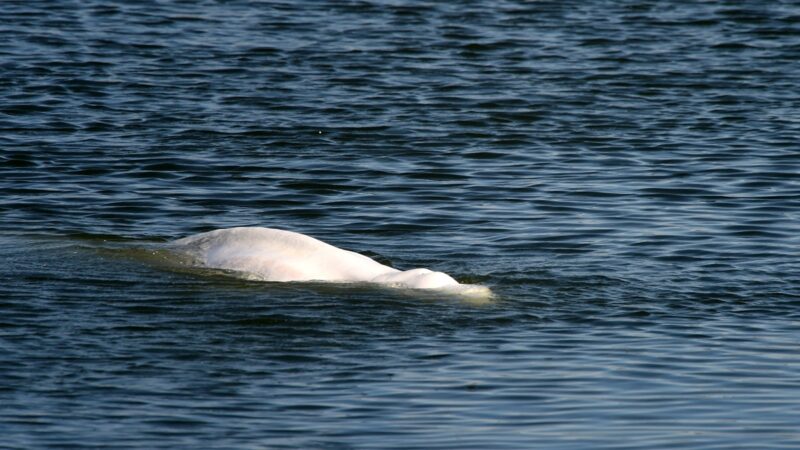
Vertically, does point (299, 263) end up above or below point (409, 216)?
above

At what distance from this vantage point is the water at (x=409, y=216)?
11203 mm

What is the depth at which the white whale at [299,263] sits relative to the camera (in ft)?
46.4

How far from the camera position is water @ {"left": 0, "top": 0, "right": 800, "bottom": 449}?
11.2 m

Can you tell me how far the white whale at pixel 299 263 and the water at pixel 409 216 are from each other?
247 mm

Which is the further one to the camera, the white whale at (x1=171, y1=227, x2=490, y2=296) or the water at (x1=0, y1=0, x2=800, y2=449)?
the white whale at (x1=171, y1=227, x2=490, y2=296)

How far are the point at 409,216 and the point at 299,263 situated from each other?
3.39 metres

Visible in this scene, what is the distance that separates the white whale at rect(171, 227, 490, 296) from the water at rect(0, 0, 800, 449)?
0.81 ft

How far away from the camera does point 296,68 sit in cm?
2605

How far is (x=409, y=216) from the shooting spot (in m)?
17.7

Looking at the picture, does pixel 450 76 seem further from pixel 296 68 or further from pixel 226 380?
pixel 226 380

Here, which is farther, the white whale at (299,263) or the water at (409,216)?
the white whale at (299,263)

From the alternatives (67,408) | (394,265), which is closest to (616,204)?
(394,265)

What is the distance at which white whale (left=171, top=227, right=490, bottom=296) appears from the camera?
46.4ft

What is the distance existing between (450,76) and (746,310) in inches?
498
